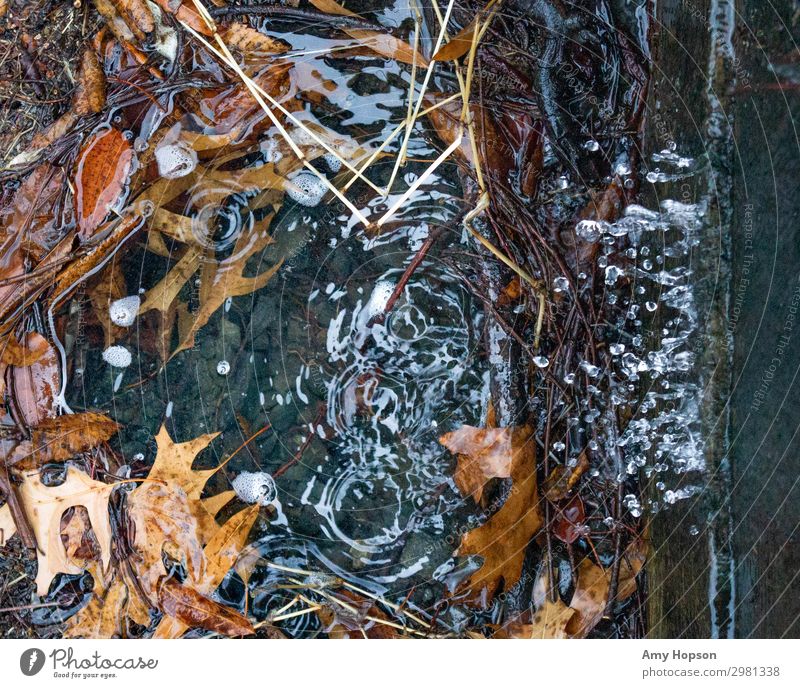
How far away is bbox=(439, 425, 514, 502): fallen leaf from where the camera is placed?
94 cm

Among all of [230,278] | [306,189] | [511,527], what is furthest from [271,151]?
[511,527]

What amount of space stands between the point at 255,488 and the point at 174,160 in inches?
22.2

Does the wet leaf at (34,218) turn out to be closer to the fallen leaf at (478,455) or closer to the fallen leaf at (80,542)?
the fallen leaf at (80,542)

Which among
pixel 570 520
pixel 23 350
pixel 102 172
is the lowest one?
pixel 570 520

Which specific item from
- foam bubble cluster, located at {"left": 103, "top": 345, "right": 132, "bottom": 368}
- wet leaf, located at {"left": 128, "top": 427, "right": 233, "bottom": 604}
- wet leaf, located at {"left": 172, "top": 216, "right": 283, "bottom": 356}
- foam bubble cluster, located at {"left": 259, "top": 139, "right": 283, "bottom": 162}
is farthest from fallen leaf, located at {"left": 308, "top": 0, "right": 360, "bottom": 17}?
wet leaf, located at {"left": 128, "top": 427, "right": 233, "bottom": 604}

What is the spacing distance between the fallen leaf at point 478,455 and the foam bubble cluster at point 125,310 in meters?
0.56

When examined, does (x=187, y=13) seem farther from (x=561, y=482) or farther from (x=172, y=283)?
(x=561, y=482)

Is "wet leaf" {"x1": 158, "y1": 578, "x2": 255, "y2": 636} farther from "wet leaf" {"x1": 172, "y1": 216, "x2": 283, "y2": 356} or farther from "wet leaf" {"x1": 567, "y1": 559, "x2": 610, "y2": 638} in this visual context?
"wet leaf" {"x1": 567, "y1": 559, "x2": 610, "y2": 638}

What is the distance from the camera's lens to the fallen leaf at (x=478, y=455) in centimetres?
94

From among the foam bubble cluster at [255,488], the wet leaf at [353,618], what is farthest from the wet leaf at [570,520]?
the foam bubble cluster at [255,488]

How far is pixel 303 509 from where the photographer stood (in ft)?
3.21

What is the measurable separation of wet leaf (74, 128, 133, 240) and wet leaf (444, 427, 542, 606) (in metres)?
0.76

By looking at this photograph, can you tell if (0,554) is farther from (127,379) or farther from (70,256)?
(70,256)

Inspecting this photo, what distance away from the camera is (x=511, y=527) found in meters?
0.93
